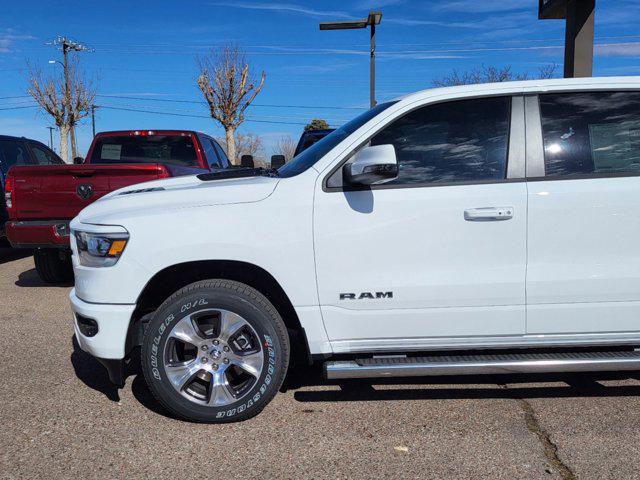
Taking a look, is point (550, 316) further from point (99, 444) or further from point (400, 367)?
point (99, 444)

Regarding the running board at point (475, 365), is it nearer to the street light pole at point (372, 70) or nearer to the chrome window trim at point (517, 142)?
the chrome window trim at point (517, 142)

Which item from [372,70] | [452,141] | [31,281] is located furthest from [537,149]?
[372,70]

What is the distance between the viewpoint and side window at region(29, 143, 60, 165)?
1001 cm

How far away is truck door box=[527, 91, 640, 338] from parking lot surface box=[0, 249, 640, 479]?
59 centimetres

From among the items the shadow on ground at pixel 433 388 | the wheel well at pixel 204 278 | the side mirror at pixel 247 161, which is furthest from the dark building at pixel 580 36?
the wheel well at pixel 204 278

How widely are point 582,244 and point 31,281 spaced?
6.97 m

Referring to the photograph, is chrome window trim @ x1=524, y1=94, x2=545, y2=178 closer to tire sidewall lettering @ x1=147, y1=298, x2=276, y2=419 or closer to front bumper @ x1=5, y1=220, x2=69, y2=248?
tire sidewall lettering @ x1=147, y1=298, x2=276, y2=419

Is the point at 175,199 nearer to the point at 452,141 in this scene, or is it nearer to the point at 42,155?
the point at 452,141

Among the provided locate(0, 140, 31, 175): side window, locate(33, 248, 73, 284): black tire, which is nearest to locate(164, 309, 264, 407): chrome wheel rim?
locate(33, 248, 73, 284): black tire

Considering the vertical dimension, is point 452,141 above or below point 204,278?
above

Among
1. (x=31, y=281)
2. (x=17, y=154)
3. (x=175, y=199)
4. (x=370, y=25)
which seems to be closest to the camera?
(x=175, y=199)

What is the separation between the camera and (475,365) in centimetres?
332

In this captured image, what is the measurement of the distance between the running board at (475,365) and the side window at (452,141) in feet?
3.53

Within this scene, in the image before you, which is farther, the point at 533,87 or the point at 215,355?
the point at 533,87
